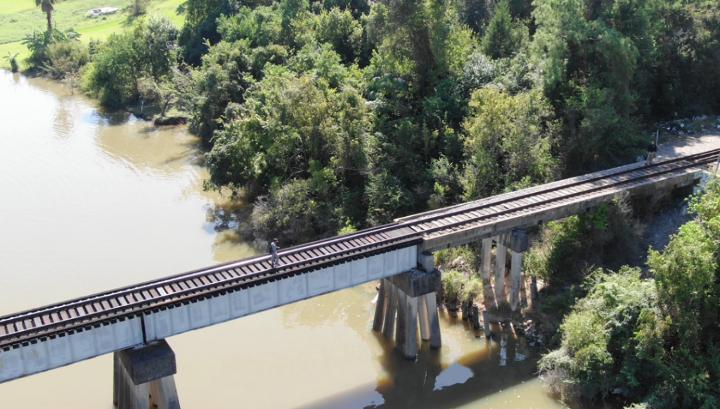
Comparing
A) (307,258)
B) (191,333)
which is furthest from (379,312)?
(191,333)

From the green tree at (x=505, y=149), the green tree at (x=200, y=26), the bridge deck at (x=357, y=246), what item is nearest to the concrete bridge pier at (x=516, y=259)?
the bridge deck at (x=357, y=246)

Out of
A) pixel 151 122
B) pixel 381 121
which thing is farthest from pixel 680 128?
pixel 151 122

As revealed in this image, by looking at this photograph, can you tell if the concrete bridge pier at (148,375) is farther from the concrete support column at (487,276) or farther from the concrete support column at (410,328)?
the concrete support column at (487,276)

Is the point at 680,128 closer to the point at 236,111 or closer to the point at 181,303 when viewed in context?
the point at 236,111

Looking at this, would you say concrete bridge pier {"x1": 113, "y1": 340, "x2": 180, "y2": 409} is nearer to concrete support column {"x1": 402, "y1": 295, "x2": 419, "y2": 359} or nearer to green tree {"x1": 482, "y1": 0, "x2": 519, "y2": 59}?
concrete support column {"x1": 402, "y1": 295, "x2": 419, "y2": 359}

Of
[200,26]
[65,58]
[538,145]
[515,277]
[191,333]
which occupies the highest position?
[200,26]

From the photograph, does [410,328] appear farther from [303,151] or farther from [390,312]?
[303,151]

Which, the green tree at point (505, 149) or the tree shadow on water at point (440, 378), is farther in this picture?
the green tree at point (505, 149)
